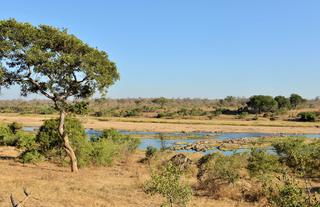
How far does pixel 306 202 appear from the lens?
41.1ft

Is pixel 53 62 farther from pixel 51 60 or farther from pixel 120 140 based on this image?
pixel 120 140

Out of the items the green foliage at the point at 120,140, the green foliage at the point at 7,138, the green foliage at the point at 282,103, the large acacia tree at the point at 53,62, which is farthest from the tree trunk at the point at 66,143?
the green foliage at the point at 282,103

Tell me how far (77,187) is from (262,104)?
427 feet

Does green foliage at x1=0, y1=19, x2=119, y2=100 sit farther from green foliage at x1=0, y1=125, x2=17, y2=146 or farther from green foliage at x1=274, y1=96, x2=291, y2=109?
green foliage at x1=274, y1=96, x2=291, y2=109

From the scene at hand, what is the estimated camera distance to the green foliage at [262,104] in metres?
150

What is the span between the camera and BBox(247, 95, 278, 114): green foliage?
149500 mm

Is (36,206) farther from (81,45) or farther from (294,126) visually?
(294,126)

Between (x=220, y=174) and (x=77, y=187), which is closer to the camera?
(x=77, y=187)

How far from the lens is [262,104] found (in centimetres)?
14988

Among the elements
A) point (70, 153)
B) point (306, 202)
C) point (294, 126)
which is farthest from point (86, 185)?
point (294, 126)

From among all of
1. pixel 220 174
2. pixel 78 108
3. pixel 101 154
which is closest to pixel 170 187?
pixel 220 174

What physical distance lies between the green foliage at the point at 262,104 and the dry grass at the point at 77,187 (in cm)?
11920

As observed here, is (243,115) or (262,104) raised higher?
(262,104)

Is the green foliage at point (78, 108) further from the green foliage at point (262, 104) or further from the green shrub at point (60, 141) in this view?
the green foliage at point (262, 104)
